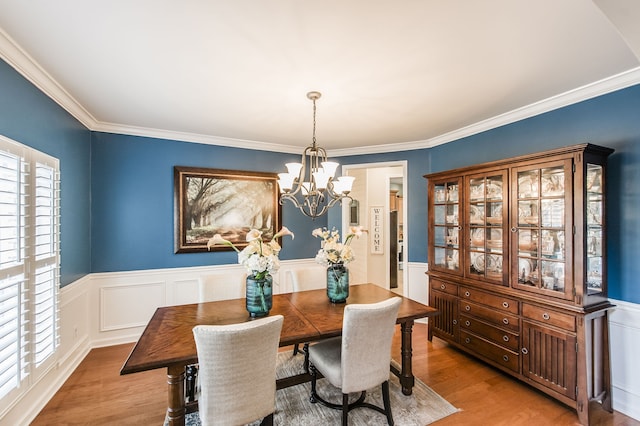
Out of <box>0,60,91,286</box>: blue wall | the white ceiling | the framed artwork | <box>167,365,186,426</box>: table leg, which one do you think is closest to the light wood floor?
<box>167,365,186,426</box>: table leg

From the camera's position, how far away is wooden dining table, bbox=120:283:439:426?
156cm

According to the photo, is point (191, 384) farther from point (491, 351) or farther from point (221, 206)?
point (491, 351)

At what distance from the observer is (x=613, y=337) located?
87.4 inches

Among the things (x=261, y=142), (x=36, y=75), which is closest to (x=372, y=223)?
(x=261, y=142)

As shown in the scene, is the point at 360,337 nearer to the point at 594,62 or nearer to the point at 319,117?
the point at 319,117

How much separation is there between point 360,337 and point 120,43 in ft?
8.02

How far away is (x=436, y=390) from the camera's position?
244 cm

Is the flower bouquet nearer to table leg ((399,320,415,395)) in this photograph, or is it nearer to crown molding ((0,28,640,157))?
table leg ((399,320,415,395))

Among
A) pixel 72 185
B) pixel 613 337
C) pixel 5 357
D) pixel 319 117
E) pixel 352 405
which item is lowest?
pixel 352 405

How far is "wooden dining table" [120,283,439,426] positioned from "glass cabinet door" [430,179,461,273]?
98 centimetres

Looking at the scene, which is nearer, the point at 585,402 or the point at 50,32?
the point at 50,32

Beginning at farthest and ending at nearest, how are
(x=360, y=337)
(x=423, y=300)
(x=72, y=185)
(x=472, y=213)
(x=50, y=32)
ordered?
(x=423, y=300), (x=472, y=213), (x=72, y=185), (x=360, y=337), (x=50, y=32)

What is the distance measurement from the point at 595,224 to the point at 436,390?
1.93 metres

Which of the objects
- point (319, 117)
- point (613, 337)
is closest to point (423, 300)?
point (613, 337)
